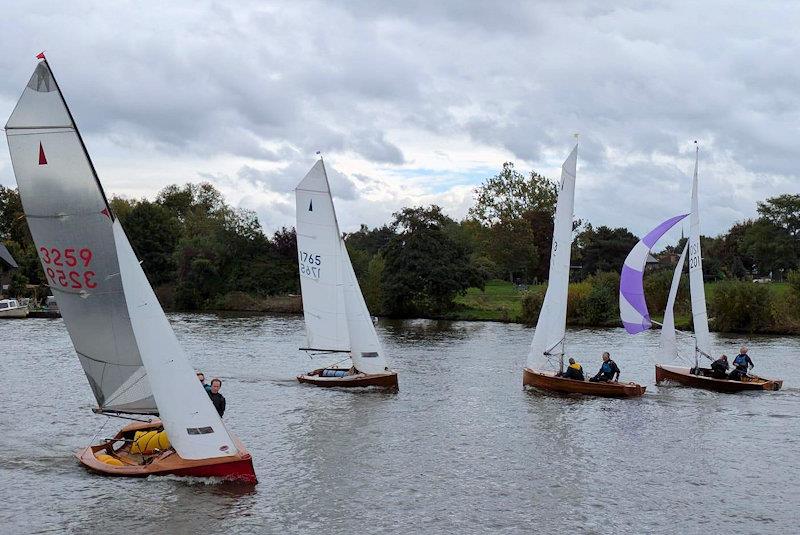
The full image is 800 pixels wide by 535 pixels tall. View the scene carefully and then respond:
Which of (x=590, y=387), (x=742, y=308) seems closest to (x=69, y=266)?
(x=590, y=387)

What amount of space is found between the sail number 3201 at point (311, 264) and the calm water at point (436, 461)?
4521 mm

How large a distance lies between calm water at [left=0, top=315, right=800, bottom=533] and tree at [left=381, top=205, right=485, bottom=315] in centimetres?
3407

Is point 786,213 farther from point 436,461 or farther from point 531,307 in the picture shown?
point 436,461

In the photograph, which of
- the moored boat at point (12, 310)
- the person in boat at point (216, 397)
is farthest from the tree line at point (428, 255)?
the person in boat at point (216, 397)

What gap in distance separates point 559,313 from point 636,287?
4.60 meters

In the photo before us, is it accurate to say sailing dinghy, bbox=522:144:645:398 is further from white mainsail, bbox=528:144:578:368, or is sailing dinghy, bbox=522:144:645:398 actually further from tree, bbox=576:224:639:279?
tree, bbox=576:224:639:279

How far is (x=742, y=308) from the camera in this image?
60.6 meters

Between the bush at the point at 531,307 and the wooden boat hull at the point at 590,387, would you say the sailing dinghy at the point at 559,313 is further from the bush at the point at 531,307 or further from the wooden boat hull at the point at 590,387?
the bush at the point at 531,307

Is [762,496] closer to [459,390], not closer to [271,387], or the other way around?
[459,390]

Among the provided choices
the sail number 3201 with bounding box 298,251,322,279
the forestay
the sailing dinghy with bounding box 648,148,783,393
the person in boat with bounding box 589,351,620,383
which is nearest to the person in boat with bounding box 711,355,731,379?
the sailing dinghy with bounding box 648,148,783,393

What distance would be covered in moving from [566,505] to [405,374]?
781 inches

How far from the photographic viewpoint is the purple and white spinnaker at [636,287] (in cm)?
3466

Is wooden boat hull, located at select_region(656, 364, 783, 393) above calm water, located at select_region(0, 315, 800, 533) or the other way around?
above

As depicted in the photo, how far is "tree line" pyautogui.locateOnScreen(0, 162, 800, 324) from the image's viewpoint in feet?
244
